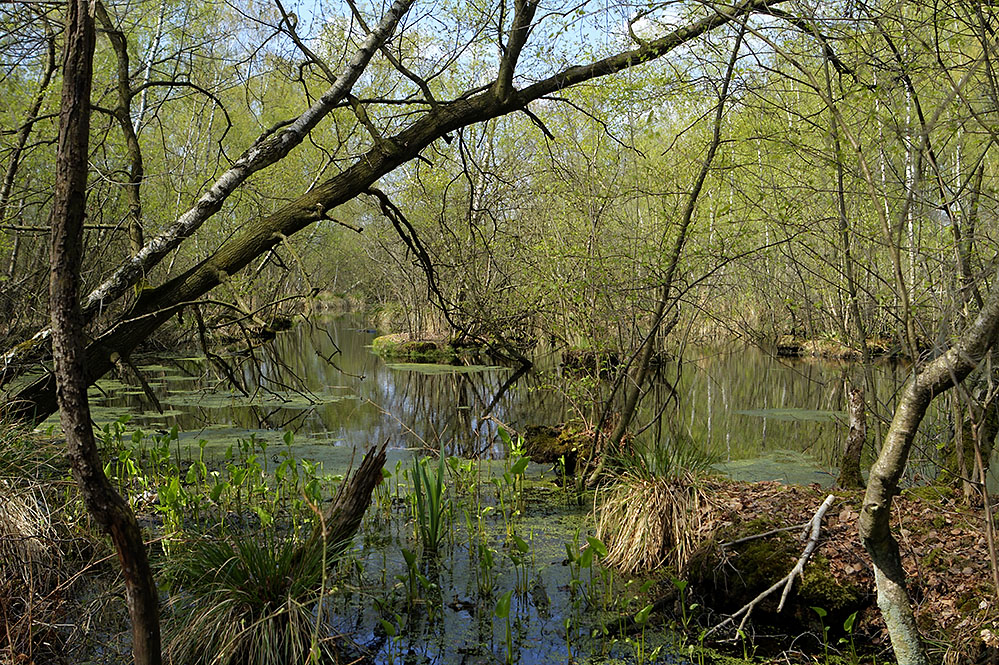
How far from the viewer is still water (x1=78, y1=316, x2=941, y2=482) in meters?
7.83

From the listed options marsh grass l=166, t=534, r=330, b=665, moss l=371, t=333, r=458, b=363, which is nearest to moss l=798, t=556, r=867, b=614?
marsh grass l=166, t=534, r=330, b=665

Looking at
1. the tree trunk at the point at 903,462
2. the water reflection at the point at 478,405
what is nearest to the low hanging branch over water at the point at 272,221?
the water reflection at the point at 478,405

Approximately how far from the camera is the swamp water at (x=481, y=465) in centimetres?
397

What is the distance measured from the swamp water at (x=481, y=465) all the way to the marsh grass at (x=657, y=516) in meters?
0.23

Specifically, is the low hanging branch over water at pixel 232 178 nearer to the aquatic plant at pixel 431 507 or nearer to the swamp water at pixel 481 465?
the swamp water at pixel 481 465

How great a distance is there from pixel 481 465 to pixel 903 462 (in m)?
5.17

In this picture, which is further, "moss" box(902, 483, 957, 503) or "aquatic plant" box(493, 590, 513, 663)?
"moss" box(902, 483, 957, 503)

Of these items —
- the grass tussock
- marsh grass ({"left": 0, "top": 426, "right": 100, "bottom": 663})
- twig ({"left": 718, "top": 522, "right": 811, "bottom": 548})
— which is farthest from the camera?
the grass tussock

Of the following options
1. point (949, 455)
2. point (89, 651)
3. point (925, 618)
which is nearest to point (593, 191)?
point (949, 455)

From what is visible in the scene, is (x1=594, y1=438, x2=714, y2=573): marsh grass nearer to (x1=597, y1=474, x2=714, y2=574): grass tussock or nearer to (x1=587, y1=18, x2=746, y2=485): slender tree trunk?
(x1=597, y1=474, x2=714, y2=574): grass tussock

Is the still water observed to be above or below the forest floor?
above

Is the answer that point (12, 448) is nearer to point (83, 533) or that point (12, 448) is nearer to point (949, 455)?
point (83, 533)

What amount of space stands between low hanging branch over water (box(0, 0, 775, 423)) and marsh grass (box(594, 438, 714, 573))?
8.91ft

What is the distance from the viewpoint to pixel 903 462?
257cm
